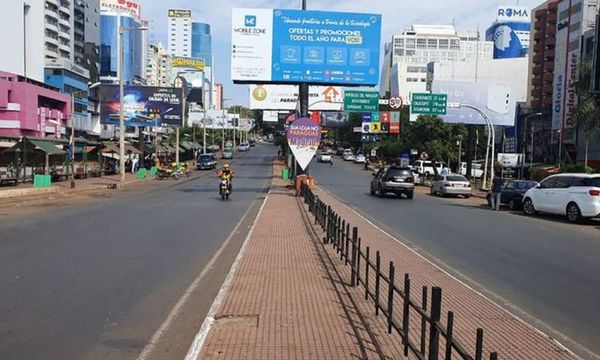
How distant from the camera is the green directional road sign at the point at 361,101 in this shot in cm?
5309

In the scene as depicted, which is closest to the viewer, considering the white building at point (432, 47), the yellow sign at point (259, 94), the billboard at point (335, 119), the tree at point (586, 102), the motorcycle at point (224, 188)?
the motorcycle at point (224, 188)

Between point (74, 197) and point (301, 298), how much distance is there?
2356 cm

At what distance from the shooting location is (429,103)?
45.2m

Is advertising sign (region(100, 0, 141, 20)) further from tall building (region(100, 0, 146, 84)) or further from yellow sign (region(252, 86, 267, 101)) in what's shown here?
yellow sign (region(252, 86, 267, 101))

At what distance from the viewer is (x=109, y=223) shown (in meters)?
17.3

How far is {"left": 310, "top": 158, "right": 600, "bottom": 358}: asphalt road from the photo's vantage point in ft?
24.3

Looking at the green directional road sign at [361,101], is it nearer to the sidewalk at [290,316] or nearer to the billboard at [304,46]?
the billboard at [304,46]

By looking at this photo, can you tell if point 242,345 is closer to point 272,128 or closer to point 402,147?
point 402,147

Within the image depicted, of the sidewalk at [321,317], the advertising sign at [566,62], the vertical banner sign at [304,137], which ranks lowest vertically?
the sidewalk at [321,317]

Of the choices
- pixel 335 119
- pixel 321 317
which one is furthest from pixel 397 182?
pixel 335 119

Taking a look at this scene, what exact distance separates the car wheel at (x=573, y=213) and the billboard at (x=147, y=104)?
4764 cm

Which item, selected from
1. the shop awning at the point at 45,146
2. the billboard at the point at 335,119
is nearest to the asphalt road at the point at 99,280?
the shop awning at the point at 45,146

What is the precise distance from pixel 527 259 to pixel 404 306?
7.33 meters

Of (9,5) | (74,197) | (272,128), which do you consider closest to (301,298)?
(74,197)
